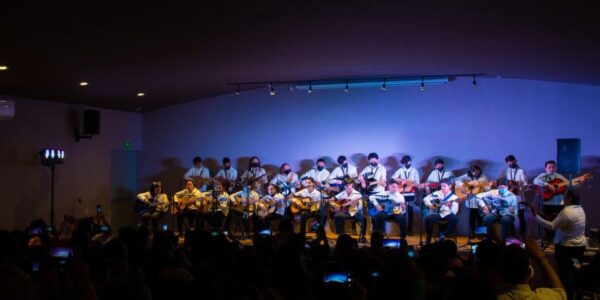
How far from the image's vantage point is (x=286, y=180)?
14547 mm

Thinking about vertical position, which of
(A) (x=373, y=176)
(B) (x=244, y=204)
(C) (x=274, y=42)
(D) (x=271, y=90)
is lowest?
(B) (x=244, y=204)

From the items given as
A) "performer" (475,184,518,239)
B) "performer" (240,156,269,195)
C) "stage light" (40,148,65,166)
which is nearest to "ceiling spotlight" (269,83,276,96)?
"performer" (240,156,269,195)

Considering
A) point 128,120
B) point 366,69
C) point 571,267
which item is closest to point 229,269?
point 571,267

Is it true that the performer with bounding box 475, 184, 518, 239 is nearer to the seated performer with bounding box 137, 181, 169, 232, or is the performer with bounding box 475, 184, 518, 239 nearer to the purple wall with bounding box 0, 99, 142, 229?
the seated performer with bounding box 137, 181, 169, 232

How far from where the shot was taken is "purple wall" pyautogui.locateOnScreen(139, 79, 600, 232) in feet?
44.7

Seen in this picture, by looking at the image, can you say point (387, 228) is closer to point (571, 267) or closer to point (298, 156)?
point (298, 156)

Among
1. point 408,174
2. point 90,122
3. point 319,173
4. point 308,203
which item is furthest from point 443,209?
point 90,122

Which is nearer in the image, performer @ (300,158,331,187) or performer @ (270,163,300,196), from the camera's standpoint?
performer @ (270,163,300,196)

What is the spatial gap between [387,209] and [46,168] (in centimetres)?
678

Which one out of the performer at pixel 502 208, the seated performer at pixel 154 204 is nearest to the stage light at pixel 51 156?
the seated performer at pixel 154 204

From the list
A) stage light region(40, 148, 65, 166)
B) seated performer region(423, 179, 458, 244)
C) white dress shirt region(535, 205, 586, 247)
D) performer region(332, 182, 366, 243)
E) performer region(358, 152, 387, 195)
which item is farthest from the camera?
performer region(358, 152, 387, 195)

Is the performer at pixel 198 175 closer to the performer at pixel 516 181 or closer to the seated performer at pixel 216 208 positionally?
the seated performer at pixel 216 208

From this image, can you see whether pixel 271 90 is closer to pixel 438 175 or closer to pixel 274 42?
pixel 438 175

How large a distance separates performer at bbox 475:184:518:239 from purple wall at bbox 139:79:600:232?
1559 mm
